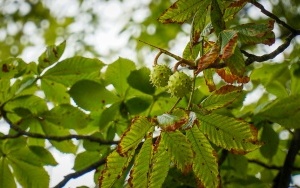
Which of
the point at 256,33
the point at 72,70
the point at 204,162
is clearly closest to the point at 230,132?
the point at 204,162

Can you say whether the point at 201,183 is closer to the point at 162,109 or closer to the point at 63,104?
the point at 162,109

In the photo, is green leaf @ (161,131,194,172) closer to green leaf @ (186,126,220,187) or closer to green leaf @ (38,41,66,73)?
green leaf @ (186,126,220,187)

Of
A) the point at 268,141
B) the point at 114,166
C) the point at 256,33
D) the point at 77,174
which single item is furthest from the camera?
the point at 268,141

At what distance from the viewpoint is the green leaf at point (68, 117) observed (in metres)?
1.13

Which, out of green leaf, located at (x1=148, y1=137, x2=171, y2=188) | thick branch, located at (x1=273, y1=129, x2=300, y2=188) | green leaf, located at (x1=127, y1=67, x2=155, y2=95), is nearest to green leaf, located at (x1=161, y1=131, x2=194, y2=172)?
green leaf, located at (x1=148, y1=137, x2=171, y2=188)

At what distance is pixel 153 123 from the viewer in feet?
2.36

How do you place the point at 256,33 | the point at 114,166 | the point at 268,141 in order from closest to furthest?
the point at 256,33, the point at 114,166, the point at 268,141

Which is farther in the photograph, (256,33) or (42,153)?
(42,153)

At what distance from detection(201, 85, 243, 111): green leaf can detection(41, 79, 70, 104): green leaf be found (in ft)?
1.67

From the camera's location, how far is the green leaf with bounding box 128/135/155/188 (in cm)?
75

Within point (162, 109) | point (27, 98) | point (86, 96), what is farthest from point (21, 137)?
point (162, 109)

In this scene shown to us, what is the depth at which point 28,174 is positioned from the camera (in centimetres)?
114

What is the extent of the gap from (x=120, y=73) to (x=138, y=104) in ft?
0.29

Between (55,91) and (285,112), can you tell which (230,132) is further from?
(55,91)
